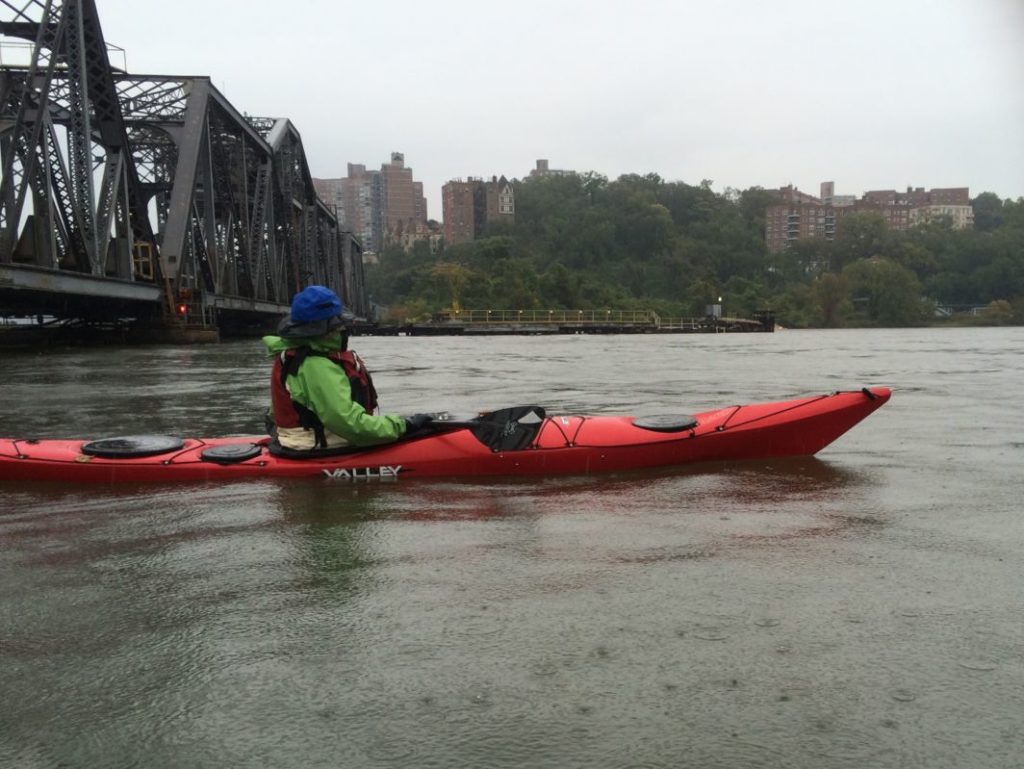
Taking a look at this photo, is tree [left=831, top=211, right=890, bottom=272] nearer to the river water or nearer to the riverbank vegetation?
the riverbank vegetation

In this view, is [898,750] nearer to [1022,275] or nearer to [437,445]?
[437,445]

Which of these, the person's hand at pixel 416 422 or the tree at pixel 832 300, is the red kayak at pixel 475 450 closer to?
the person's hand at pixel 416 422

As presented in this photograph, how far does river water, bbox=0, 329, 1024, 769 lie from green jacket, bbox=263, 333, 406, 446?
0.37 meters

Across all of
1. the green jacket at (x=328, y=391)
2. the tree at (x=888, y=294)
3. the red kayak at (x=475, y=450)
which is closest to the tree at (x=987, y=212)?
the tree at (x=888, y=294)

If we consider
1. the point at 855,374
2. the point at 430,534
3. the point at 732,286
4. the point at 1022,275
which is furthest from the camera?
the point at 732,286

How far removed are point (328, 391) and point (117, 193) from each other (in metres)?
21.5

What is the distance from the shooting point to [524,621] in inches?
106

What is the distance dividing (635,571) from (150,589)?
175 cm

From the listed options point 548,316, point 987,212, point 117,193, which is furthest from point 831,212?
point 117,193

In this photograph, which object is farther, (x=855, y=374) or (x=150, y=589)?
(x=855, y=374)

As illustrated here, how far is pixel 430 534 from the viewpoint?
3.85 m

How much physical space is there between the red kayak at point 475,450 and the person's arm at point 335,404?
195 mm

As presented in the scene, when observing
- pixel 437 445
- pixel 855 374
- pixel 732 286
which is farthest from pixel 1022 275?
pixel 437 445

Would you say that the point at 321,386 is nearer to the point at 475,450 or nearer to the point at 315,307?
the point at 315,307
